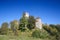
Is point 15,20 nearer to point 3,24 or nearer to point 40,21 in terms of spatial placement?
point 3,24

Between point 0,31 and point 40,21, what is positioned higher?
point 40,21

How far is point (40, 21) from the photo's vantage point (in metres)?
41.7

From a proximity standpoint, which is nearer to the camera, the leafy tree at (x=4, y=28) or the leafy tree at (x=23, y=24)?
the leafy tree at (x=4, y=28)

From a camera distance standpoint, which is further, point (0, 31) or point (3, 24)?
point (3, 24)


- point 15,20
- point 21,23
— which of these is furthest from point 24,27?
point 15,20

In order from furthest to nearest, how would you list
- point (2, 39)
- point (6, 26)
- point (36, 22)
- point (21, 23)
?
1. point (36, 22)
2. point (21, 23)
3. point (6, 26)
4. point (2, 39)

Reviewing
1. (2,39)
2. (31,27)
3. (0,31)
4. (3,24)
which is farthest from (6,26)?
(2,39)

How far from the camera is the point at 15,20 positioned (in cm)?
3709

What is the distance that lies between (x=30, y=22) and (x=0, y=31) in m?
10.5

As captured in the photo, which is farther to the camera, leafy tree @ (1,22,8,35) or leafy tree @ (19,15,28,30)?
leafy tree @ (19,15,28,30)

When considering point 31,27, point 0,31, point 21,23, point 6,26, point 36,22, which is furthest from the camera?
point 36,22

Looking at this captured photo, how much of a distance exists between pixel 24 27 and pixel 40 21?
27.1 ft

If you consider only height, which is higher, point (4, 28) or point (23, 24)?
point (23, 24)

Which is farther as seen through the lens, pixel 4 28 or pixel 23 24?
pixel 23 24
